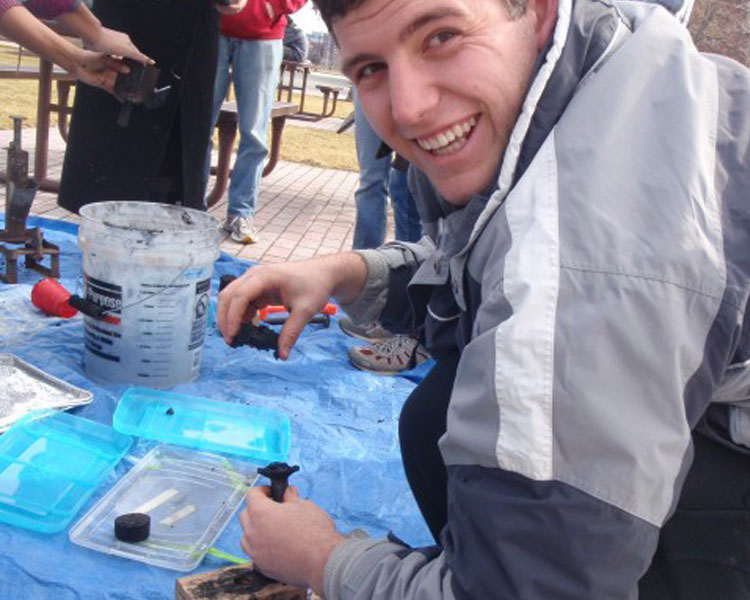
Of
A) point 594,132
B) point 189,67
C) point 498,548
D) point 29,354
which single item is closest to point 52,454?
point 29,354

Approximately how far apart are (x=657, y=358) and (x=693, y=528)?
350mm

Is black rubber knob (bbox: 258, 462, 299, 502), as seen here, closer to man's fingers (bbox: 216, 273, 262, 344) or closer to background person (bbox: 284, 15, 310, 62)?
man's fingers (bbox: 216, 273, 262, 344)

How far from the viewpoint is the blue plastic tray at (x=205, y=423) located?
2.21 meters

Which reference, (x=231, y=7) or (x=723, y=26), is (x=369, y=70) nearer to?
(x=231, y=7)

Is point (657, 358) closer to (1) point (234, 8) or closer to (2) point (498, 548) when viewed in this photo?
(2) point (498, 548)

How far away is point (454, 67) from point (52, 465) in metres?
1.46

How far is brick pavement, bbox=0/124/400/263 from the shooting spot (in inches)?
179

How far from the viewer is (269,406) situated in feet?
8.38

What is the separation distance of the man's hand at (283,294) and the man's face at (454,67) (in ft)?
1.69

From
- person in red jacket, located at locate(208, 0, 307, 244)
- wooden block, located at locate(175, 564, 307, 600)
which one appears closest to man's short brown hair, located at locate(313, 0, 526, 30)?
wooden block, located at locate(175, 564, 307, 600)

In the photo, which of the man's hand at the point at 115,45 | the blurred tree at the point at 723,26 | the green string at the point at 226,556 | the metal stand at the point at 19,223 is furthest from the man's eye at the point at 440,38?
the blurred tree at the point at 723,26

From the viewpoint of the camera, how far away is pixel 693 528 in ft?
3.46

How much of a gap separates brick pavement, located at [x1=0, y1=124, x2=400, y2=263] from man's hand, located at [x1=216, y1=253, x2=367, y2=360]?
8.45 ft

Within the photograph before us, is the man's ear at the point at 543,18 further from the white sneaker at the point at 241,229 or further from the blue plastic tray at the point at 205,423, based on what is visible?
the white sneaker at the point at 241,229
